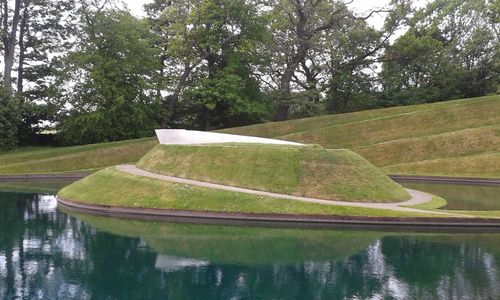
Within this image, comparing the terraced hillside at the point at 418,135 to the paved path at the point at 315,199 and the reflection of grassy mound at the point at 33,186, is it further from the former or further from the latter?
the reflection of grassy mound at the point at 33,186

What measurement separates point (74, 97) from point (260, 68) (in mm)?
24334

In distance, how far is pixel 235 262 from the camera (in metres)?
17.6

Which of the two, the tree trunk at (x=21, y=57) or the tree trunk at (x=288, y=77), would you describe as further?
the tree trunk at (x=288, y=77)

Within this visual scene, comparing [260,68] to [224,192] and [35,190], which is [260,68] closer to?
[35,190]

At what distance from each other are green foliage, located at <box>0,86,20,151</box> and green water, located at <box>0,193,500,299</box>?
32.2 meters

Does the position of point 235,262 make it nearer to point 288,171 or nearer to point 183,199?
point 183,199

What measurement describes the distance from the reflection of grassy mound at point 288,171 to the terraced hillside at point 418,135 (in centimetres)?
1815

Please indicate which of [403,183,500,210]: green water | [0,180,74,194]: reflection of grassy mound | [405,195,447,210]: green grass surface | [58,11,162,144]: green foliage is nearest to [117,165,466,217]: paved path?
[405,195,447,210]: green grass surface

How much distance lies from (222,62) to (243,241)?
44977mm

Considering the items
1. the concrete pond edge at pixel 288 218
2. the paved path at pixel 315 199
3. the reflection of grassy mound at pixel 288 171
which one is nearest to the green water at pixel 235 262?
the concrete pond edge at pixel 288 218

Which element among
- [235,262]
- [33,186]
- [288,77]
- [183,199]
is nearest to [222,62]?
[288,77]

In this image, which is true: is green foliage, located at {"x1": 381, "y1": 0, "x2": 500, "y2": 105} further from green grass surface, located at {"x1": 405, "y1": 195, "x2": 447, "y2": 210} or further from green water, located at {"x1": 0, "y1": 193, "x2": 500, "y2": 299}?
green water, located at {"x1": 0, "y1": 193, "x2": 500, "y2": 299}

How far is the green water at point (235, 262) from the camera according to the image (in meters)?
14.2

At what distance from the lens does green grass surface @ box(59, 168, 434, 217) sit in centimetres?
2498
